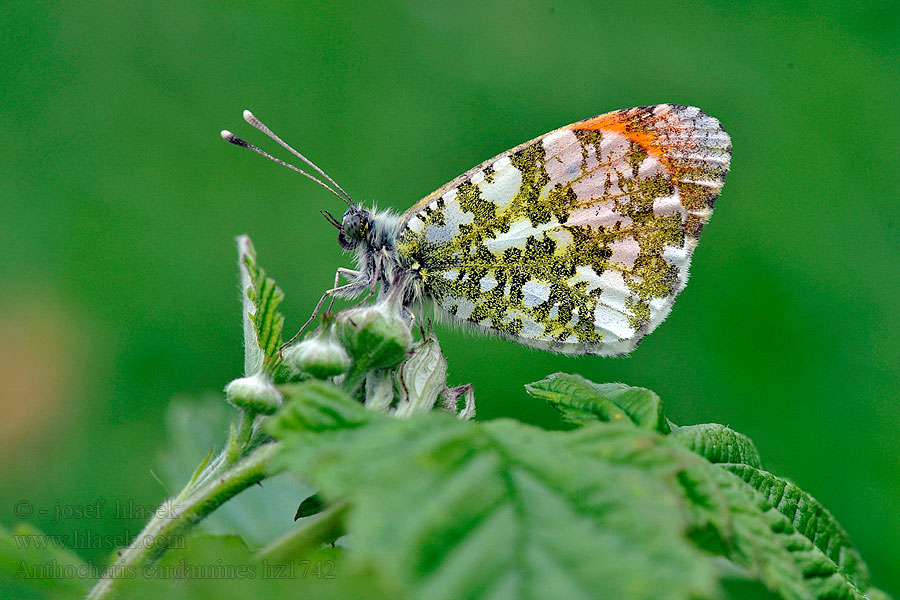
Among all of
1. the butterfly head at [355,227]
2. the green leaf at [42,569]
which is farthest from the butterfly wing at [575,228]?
the green leaf at [42,569]

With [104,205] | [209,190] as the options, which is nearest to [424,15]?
[209,190]

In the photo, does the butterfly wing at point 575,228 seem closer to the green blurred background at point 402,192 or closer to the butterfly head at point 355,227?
the butterfly head at point 355,227

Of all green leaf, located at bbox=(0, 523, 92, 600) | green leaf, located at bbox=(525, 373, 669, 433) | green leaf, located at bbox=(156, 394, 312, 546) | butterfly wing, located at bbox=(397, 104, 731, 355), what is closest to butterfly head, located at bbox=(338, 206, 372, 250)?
butterfly wing, located at bbox=(397, 104, 731, 355)

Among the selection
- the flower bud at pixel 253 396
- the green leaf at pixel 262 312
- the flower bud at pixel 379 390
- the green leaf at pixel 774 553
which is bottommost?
the green leaf at pixel 774 553

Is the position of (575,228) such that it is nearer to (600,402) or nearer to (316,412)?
(600,402)

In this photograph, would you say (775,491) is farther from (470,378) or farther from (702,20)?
(702,20)

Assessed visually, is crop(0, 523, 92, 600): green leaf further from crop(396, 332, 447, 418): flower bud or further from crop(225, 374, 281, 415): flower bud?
crop(396, 332, 447, 418): flower bud

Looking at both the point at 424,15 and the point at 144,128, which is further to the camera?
the point at 424,15
